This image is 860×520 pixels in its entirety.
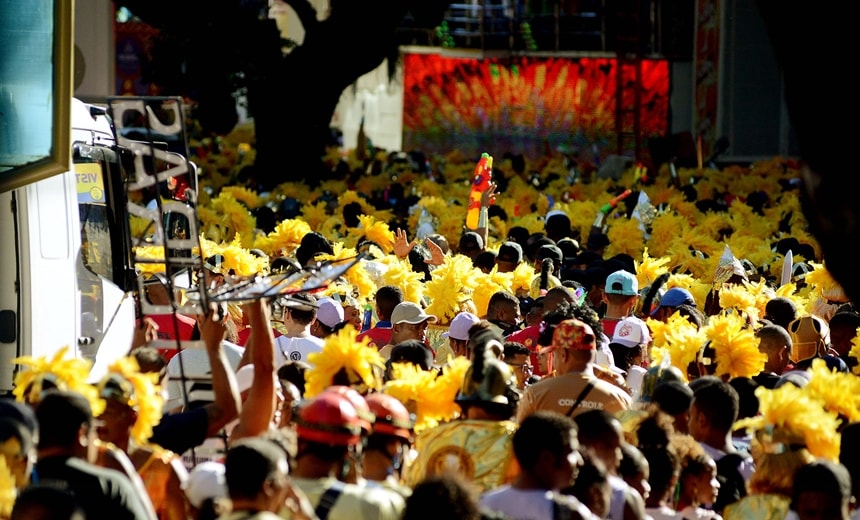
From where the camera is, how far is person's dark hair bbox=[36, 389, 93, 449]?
5.21 meters

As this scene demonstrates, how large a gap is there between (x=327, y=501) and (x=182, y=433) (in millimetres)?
1290

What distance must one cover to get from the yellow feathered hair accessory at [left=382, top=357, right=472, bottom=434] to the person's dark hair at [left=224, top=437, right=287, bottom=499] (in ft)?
6.05

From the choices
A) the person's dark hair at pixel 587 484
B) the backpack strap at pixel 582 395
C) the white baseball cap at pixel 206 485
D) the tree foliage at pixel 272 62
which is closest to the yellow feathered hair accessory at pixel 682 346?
the backpack strap at pixel 582 395

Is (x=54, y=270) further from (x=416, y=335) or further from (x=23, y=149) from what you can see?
(x=416, y=335)

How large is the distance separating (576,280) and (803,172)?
7833 mm

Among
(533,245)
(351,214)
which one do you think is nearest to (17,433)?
(533,245)

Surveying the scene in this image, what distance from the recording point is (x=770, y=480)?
6.12 meters

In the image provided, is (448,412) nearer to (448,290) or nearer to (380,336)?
(380,336)

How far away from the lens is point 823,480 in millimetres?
5562

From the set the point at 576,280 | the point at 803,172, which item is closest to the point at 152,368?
the point at 803,172

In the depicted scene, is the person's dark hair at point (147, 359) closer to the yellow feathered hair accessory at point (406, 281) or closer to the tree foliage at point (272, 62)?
the yellow feathered hair accessory at point (406, 281)

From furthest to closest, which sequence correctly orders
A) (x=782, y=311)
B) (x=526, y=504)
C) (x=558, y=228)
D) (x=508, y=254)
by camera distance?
(x=558, y=228) < (x=508, y=254) < (x=782, y=311) < (x=526, y=504)

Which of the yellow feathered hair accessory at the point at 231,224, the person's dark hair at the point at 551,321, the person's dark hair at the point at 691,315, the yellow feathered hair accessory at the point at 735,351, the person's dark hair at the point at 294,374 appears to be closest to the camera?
the person's dark hair at the point at 294,374

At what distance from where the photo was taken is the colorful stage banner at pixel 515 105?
156 ft
